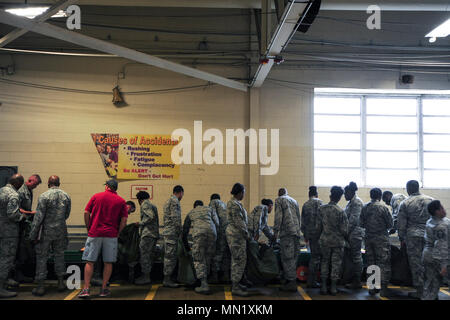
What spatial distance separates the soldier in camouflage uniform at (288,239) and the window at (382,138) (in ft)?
11.4

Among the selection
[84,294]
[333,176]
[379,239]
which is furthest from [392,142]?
[84,294]

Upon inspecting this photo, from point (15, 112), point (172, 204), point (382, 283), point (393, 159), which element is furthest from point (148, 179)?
point (393, 159)

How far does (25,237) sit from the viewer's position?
19.9 feet

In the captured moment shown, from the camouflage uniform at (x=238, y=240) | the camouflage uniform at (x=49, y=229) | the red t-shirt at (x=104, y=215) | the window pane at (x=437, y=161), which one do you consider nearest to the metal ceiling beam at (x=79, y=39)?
the camouflage uniform at (x=49, y=229)

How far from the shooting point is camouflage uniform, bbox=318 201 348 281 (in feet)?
19.2

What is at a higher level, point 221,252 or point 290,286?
point 221,252

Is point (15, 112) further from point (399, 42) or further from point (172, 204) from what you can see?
point (399, 42)

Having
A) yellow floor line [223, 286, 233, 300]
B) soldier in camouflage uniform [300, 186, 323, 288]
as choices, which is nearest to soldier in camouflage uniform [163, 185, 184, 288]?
yellow floor line [223, 286, 233, 300]

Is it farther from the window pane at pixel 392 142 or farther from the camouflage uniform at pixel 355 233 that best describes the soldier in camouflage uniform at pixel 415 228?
the window pane at pixel 392 142

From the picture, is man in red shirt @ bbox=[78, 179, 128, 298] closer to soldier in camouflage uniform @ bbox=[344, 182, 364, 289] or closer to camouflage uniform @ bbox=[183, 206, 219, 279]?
camouflage uniform @ bbox=[183, 206, 219, 279]

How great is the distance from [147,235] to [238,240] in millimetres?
1562

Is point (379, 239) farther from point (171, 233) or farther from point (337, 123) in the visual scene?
point (337, 123)

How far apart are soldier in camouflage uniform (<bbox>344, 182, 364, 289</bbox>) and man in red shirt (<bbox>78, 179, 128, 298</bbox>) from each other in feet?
12.1

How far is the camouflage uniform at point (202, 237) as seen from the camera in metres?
5.89
